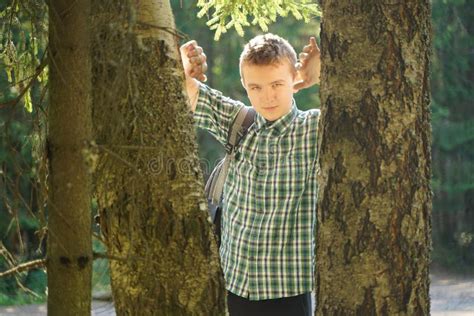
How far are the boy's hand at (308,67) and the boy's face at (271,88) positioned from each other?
3.5 inches

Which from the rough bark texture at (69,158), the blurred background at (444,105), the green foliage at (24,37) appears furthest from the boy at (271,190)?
the blurred background at (444,105)

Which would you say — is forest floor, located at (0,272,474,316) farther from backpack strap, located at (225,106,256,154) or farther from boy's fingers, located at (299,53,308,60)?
boy's fingers, located at (299,53,308,60)

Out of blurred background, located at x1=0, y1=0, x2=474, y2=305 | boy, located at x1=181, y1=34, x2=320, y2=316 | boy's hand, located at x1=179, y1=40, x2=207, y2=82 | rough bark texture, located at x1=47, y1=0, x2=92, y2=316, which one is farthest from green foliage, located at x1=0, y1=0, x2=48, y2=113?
blurred background, located at x1=0, y1=0, x2=474, y2=305

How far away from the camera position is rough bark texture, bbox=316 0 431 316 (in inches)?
163

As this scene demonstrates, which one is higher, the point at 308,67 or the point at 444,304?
the point at 308,67

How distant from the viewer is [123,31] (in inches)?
129

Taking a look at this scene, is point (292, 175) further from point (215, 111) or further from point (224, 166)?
point (215, 111)

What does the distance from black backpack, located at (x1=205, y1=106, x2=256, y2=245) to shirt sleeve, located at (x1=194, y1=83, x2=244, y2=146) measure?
0.05 meters

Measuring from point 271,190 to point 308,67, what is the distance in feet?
2.22

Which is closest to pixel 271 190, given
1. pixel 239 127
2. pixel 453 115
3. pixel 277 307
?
pixel 239 127

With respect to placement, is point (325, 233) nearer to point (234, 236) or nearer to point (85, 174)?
point (234, 236)

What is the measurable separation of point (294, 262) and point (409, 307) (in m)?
0.72

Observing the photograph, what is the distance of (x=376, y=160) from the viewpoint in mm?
4148

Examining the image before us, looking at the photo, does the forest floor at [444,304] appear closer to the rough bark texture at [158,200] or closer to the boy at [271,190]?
the boy at [271,190]
